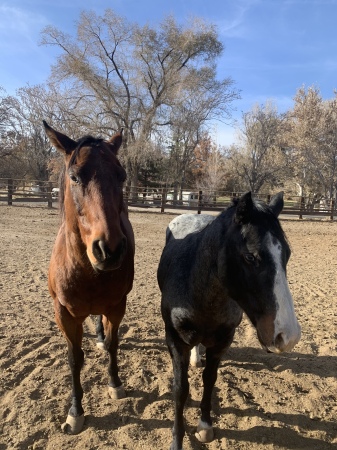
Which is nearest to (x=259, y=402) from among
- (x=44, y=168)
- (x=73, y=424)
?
(x=73, y=424)

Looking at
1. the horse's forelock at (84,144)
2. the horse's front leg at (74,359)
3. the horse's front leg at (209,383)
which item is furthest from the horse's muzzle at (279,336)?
the horse's front leg at (74,359)

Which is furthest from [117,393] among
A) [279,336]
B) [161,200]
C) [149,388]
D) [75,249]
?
[161,200]

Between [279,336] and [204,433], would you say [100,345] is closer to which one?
[204,433]

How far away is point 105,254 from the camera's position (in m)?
1.85

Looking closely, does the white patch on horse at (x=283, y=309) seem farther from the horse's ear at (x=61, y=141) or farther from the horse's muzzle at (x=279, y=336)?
the horse's ear at (x=61, y=141)

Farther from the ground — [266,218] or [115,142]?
[115,142]

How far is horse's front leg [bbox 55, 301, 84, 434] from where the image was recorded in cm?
265

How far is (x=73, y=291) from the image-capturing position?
257cm

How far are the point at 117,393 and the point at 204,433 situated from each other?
2.93 ft

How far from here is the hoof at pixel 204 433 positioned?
2557mm

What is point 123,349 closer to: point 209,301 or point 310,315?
point 209,301

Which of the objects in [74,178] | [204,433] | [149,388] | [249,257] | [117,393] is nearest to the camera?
[249,257]

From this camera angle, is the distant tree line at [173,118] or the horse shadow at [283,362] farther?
the distant tree line at [173,118]

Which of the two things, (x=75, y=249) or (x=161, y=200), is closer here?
(x=75, y=249)
